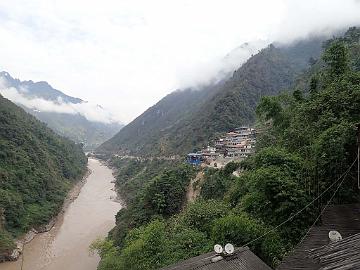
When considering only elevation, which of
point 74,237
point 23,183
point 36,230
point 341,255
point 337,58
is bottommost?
point 74,237

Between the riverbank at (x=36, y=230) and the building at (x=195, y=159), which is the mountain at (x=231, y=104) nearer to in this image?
the building at (x=195, y=159)

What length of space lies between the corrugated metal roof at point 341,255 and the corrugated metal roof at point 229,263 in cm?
681

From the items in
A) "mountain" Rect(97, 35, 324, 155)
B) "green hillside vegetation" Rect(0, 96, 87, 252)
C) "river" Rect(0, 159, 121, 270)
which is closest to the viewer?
"river" Rect(0, 159, 121, 270)

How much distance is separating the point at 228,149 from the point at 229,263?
48.2m

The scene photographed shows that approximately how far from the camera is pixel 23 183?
53.1m

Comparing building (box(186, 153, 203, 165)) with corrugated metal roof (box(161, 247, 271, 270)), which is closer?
corrugated metal roof (box(161, 247, 271, 270))

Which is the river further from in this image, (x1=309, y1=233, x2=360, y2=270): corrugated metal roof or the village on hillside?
(x1=309, y1=233, x2=360, y2=270): corrugated metal roof

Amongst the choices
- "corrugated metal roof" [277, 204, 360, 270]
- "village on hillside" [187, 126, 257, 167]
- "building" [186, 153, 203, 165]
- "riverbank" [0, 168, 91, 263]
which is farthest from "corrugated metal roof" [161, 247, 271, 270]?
"building" [186, 153, 203, 165]

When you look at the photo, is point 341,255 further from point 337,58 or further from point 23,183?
point 23,183

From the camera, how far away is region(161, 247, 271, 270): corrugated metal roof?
38.2 feet

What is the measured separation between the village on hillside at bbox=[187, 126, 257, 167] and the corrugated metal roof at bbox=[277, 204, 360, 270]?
42.0 m

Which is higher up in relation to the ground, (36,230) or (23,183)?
(23,183)

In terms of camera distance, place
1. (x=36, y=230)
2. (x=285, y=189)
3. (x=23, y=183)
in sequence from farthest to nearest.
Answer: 1. (x=23, y=183)
2. (x=36, y=230)
3. (x=285, y=189)

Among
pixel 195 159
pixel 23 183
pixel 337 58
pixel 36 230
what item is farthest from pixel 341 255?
pixel 195 159
